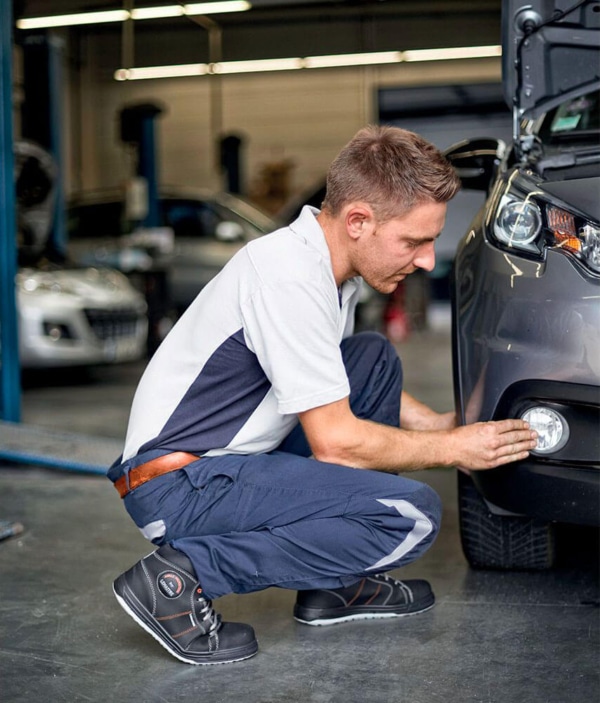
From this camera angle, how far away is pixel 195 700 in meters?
1.77

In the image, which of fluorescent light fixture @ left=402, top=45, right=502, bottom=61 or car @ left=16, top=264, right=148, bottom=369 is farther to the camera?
fluorescent light fixture @ left=402, top=45, right=502, bottom=61

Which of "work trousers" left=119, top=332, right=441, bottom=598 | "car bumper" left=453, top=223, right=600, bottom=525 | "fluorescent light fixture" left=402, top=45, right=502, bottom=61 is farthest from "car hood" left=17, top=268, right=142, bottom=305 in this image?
"fluorescent light fixture" left=402, top=45, right=502, bottom=61

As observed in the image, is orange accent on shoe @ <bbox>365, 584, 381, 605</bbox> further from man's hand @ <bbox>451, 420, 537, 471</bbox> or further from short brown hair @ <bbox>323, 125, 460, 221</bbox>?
short brown hair @ <bbox>323, 125, 460, 221</bbox>

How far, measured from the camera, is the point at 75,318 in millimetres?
6250

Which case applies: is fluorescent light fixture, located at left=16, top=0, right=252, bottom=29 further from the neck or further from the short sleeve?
the short sleeve

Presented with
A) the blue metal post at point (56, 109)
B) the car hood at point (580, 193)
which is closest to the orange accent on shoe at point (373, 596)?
the car hood at point (580, 193)

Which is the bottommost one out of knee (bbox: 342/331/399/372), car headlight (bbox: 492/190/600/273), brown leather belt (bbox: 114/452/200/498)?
brown leather belt (bbox: 114/452/200/498)

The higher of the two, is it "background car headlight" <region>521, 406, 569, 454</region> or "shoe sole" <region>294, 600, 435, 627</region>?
"background car headlight" <region>521, 406, 569, 454</region>

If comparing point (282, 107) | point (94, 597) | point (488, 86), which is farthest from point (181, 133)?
point (94, 597)

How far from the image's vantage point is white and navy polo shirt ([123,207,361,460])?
1.85 metres

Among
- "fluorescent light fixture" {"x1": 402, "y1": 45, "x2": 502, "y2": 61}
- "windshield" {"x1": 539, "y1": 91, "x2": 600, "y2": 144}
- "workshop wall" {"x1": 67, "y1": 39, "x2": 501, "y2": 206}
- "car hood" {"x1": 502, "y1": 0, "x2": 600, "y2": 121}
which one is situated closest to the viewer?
"car hood" {"x1": 502, "y1": 0, "x2": 600, "y2": 121}

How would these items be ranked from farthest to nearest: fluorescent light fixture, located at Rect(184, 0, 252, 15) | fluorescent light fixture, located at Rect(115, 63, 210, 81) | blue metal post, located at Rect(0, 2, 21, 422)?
fluorescent light fixture, located at Rect(115, 63, 210, 81) < fluorescent light fixture, located at Rect(184, 0, 252, 15) < blue metal post, located at Rect(0, 2, 21, 422)

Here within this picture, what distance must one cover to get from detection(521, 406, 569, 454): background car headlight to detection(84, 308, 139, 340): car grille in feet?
15.4

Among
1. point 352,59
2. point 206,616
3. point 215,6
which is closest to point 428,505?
point 206,616
